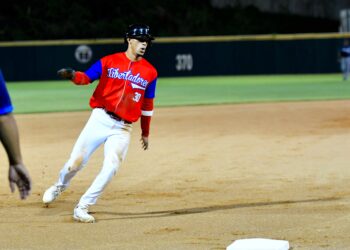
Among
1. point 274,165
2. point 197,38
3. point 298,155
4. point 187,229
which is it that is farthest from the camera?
point 197,38

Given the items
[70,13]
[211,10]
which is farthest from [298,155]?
[211,10]

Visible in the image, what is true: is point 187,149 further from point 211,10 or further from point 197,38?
point 211,10

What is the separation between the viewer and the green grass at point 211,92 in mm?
21188

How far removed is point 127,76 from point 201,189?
2.10 m

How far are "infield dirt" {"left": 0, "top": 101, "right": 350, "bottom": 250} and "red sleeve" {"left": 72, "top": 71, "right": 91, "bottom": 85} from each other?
46.0 inches

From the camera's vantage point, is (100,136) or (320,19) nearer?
(100,136)

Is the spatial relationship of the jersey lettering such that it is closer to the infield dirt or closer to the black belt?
the black belt

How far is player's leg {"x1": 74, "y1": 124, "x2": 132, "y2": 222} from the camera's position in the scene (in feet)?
23.8

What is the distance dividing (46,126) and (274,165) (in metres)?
6.26

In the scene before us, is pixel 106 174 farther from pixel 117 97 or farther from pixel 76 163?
pixel 117 97

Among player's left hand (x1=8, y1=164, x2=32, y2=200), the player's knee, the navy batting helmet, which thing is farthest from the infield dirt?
player's left hand (x1=8, y1=164, x2=32, y2=200)

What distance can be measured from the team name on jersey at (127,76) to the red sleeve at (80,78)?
0.22 metres

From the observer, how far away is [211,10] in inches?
1564

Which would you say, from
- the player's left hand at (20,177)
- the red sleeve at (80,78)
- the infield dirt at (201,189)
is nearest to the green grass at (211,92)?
the infield dirt at (201,189)
